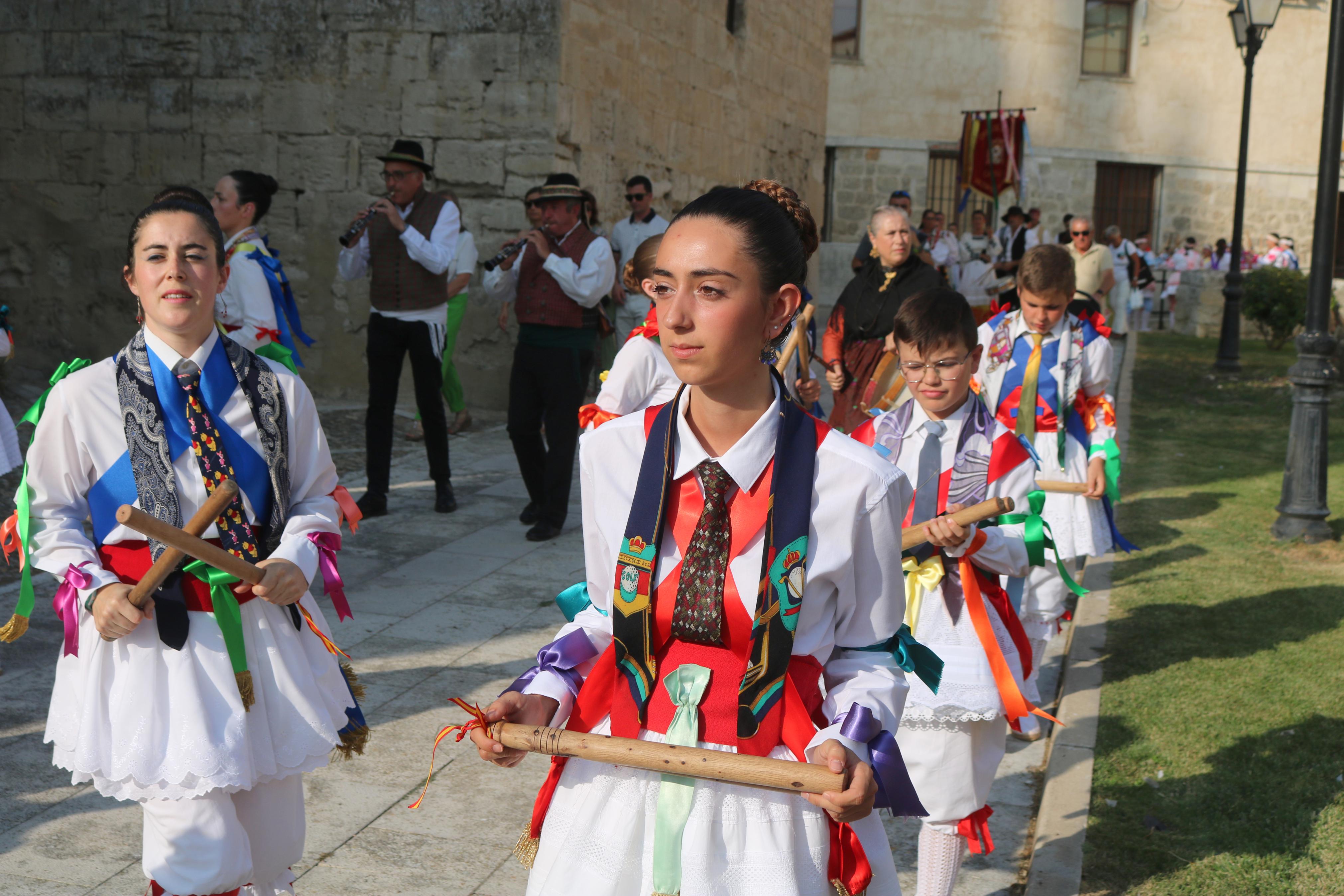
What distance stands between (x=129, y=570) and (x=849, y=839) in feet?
5.82

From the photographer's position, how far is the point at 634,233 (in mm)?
12438

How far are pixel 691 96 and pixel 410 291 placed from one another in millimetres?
7296

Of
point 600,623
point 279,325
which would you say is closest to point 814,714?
point 600,623

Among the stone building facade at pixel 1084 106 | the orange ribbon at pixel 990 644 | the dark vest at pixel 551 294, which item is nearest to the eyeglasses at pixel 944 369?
the orange ribbon at pixel 990 644

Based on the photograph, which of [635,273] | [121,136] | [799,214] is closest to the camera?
[799,214]

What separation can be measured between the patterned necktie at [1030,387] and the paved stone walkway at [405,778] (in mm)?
1226

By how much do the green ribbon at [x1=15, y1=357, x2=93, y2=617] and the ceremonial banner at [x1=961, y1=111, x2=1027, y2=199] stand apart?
27.7 metres

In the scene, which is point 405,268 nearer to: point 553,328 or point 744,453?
point 553,328

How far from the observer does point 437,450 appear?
8570mm

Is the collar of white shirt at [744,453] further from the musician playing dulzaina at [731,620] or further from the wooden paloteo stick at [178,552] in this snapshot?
the wooden paloteo stick at [178,552]

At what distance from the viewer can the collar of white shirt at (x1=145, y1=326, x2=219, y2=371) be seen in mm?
3078

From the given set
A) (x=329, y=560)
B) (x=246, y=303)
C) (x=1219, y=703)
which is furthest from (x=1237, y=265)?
(x=329, y=560)

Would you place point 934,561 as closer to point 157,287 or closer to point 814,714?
point 814,714

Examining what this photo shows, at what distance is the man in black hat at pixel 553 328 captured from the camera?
816cm
